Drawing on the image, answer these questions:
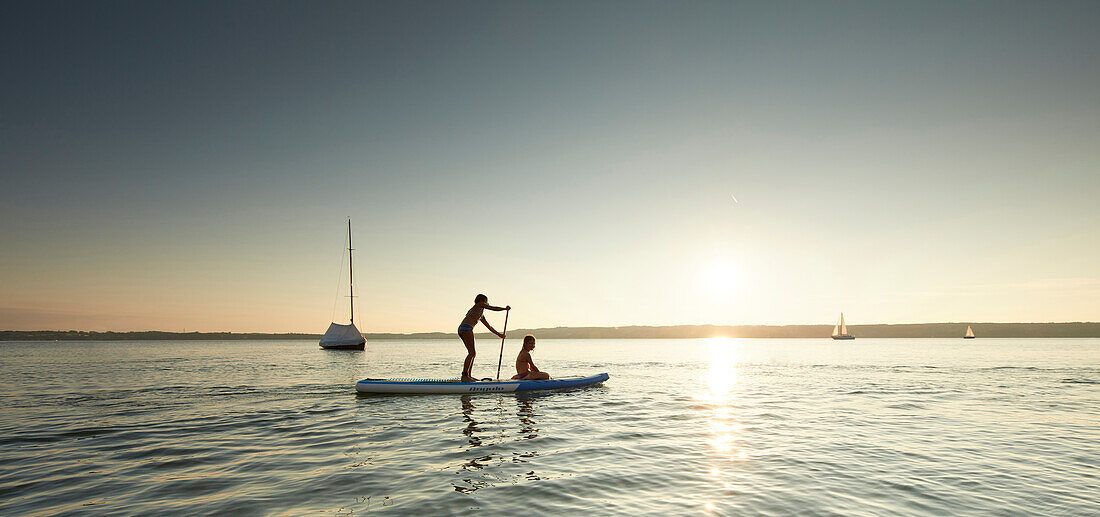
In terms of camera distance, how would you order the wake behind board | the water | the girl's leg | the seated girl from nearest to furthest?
the water → the girl's leg → the wake behind board → the seated girl

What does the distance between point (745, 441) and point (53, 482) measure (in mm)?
12226

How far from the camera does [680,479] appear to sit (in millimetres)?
8352

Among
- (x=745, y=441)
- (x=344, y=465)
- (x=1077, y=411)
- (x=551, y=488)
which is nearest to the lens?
(x=551, y=488)

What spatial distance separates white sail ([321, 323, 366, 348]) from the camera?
62250 mm

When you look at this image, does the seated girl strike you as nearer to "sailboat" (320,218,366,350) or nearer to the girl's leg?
the girl's leg

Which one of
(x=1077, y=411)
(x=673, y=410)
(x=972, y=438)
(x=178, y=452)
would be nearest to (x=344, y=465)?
(x=178, y=452)

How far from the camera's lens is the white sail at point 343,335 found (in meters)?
62.2

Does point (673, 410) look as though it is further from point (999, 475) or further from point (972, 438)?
point (999, 475)

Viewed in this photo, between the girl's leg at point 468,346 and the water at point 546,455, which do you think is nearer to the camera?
the water at point 546,455

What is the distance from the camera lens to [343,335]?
62.7m

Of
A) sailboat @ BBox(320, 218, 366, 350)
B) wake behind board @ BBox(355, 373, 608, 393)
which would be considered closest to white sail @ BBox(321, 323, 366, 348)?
sailboat @ BBox(320, 218, 366, 350)

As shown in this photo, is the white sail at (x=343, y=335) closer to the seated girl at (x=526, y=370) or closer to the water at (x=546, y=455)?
the water at (x=546, y=455)

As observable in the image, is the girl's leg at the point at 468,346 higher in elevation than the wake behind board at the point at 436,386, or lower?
higher

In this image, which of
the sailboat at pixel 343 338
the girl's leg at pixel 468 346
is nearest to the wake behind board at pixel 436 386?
the girl's leg at pixel 468 346
